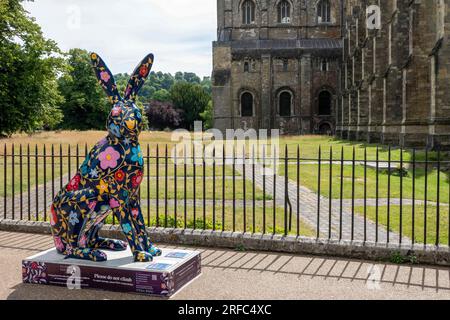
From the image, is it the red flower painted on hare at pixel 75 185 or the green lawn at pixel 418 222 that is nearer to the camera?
the red flower painted on hare at pixel 75 185

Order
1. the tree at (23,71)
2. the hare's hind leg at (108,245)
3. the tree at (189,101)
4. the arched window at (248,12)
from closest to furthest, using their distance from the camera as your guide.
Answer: the hare's hind leg at (108,245) → the tree at (23,71) → the arched window at (248,12) → the tree at (189,101)

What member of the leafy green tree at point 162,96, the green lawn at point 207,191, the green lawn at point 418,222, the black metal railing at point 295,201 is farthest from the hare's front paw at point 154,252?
the leafy green tree at point 162,96

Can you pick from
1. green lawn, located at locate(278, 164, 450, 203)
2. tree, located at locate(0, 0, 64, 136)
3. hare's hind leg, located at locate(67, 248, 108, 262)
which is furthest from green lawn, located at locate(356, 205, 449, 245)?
tree, located at locate(0, 0, 64, 136)

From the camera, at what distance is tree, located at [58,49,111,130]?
55.0 m

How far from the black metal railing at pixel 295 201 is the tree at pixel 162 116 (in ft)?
198

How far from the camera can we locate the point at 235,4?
172 feet

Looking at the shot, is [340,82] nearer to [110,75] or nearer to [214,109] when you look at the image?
[214,109]

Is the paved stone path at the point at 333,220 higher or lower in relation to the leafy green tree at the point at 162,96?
lower

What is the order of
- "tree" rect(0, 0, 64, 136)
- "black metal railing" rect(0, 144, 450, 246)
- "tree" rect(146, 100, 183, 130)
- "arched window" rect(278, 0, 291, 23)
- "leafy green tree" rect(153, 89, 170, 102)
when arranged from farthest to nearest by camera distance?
"leafy green tree" rect(153, 89, 170, 102) < "tree" rect(146, 100, 183, 130) < "arched window" rect(278, 0, 291, 23) < "tree" rect(0, 0, 64, 136) < "black metal railing" rect(0, 144, 450, 246)

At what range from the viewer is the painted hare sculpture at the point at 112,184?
5.46 meters

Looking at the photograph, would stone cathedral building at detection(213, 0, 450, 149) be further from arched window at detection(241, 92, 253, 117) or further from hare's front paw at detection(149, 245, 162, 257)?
hare's front paw at detection(149, 245, 162, 257)

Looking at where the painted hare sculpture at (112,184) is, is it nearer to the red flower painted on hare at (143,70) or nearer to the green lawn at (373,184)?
the red flower painted on hare at (143,70)

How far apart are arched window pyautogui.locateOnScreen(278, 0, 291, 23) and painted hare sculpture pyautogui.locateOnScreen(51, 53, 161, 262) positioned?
165 ft

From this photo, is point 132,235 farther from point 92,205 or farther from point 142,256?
point 92,205
